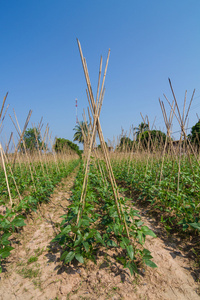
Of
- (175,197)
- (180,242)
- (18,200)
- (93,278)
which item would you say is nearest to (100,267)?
(93,278)

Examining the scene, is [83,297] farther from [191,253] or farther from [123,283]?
[191,253]

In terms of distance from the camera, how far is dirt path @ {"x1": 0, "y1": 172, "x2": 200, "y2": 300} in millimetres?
1790

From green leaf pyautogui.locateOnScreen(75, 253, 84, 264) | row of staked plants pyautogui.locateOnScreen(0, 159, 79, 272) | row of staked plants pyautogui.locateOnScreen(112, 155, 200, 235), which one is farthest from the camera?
row of staked plants pyautogui.locateOnScreen(112, 155, 200, 235)

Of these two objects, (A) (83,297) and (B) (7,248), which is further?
(B) (7,248)

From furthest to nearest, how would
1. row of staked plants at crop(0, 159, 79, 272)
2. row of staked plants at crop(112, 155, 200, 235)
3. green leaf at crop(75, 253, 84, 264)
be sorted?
row of staked plants at crop(112, 155, 200, 235) → row of staked plants at crop(0, 159, 79, 272) → green leaf at crop(75, 253, 84, 264)

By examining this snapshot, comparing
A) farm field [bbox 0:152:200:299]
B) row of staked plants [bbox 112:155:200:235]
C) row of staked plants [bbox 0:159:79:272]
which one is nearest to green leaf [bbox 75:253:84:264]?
farm field [bbox 0:152:200:299]

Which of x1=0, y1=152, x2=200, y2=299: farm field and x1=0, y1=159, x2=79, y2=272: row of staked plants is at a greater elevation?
x1=0, y1=159, x2=79, y2=272: row of staked plants

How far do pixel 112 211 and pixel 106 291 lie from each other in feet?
2.99

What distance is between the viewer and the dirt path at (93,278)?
5.87ft

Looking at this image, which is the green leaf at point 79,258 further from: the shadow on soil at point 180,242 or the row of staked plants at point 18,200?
the shadow on soil at point 180,242

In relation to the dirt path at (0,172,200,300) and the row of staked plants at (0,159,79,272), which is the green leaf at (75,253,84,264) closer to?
the dirt path at (0,172,200,300)

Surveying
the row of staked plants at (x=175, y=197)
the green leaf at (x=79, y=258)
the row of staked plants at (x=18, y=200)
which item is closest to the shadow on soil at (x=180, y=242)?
the row of staked plants at (x=175, y=197)

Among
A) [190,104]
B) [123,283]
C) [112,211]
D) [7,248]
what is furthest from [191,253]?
[190,104]

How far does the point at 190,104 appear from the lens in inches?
181
